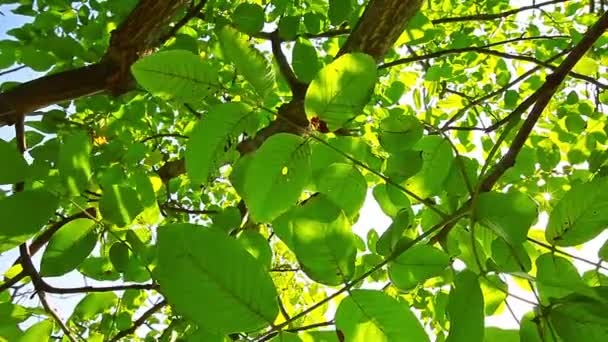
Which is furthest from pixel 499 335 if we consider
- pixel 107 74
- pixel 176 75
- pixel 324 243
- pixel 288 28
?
pixel 107 74

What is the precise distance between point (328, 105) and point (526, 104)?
0.66 metres

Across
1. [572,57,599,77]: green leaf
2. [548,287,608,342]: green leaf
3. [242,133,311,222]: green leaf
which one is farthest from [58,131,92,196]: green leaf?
[572,57,599,77]: green leaf

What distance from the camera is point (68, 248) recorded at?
4.28ft

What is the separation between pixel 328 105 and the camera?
1011 millimetres

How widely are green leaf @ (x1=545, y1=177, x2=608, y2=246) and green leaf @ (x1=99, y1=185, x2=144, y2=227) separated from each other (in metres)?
0.85

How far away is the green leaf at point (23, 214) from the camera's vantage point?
1159mm

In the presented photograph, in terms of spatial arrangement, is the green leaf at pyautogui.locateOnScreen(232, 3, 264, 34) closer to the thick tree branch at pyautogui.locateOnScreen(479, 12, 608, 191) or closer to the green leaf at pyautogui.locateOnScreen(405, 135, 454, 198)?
the green leaf at pyautogui.locateOnScreen(405, 135, 454, 198)

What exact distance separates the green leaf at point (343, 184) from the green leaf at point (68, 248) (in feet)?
1.75

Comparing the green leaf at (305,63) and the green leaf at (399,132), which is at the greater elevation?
the green leaf at (305,63)

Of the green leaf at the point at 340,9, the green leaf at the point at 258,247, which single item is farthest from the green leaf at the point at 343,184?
the green leaf at the point at 340,9

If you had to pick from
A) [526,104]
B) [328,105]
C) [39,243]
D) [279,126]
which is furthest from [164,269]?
[39,243]

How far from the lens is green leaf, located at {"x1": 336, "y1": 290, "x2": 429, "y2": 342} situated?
850 mm

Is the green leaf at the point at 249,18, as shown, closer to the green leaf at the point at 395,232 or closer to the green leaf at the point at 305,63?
the green leaf at the point at 305,63

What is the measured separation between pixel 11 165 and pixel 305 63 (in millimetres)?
815
